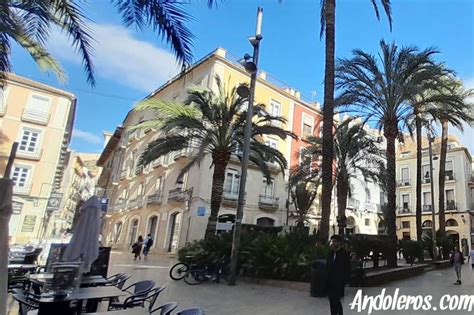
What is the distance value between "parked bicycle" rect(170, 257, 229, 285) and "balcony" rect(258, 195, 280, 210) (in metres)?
17.5

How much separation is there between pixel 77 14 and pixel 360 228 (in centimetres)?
3713

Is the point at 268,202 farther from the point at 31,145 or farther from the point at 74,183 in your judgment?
the point at 74,183

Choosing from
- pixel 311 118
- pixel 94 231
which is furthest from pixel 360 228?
pixel 94 231

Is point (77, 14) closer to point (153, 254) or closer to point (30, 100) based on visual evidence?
point (153, 254)

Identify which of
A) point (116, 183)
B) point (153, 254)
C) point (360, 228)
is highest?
point (116, 183)

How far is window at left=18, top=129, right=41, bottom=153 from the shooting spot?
33281 mm

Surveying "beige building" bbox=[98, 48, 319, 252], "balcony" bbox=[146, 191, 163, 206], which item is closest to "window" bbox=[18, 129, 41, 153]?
"beige building" bbox=[98, 48, 319, 252]

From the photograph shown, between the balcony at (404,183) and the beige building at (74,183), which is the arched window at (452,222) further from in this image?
A: the beige building at (74,183)

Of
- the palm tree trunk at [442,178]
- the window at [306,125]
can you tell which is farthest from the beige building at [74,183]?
the palm tree trunk at [442,178]

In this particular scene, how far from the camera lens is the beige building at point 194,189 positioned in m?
25.9

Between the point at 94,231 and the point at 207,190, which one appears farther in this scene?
the point at 207,190

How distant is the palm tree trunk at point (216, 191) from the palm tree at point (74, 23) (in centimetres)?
802

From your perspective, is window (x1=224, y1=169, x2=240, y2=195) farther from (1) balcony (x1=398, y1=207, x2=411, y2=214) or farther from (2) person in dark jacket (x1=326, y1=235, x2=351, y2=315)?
(1) balcony (x1=398, y1=207, x2=411, y2=214)

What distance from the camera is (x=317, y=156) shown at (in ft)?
82.6
